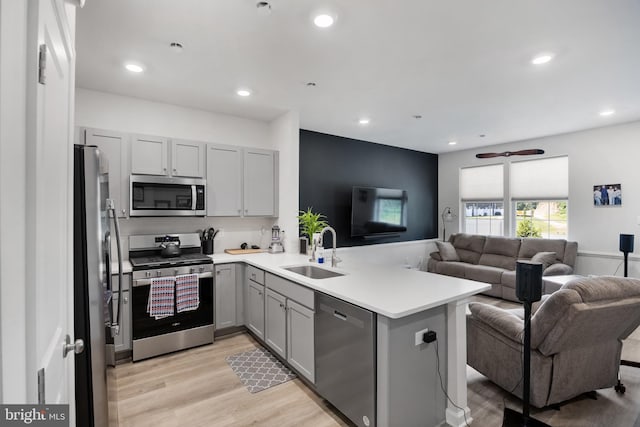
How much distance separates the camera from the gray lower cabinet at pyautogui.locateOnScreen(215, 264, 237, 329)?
11.6 feet

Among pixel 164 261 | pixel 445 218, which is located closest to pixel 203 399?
pixel 164 261

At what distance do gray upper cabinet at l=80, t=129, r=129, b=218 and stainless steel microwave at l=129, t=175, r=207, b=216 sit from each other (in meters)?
0.08

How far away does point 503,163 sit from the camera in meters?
6.16

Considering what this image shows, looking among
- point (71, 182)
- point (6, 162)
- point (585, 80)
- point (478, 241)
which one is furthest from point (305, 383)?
point (478, 241)

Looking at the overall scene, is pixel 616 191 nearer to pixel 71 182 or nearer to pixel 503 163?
pixel 503 163

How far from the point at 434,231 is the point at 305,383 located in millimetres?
5530

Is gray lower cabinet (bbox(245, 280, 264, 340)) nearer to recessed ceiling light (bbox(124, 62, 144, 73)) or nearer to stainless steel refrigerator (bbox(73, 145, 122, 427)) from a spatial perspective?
stainless steel refrigerator (bbox(73, 145, 122, 427))

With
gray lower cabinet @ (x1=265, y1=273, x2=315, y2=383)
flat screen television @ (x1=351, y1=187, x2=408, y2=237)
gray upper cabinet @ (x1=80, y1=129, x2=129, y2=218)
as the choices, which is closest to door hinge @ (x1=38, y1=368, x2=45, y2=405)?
gray lower cabinet @ (x1=265, y1=273, x2=315, y2=383)

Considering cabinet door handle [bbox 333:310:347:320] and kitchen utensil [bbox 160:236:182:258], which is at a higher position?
kitchen utensil [bbox 160:236:182:258]

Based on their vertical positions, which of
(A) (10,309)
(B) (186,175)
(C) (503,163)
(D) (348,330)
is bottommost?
(D) (348,330)

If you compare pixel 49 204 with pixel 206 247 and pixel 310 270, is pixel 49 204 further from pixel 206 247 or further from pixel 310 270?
pixel 206 247

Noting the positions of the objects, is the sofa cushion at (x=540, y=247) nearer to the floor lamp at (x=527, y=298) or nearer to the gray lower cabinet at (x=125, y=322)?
the floor lamp at (x=527, y=298)

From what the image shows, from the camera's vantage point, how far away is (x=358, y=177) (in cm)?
580

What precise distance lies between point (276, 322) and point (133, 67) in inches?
105
